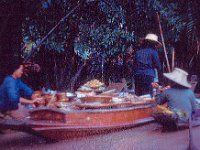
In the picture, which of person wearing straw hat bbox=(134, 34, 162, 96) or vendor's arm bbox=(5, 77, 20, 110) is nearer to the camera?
vendor's arm bbox=(5, 77, 20, 110)

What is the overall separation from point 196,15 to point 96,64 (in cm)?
398

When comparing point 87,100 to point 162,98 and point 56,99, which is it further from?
point 162,98

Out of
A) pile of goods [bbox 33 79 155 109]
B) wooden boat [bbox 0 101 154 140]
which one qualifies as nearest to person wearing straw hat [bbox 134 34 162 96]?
pile of goods [bbox 33 79 155 109]

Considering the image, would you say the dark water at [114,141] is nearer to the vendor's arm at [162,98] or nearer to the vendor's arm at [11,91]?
the vendor's arm at [162,98]

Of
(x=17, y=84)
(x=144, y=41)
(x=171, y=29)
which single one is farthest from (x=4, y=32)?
(x=171, y=29)

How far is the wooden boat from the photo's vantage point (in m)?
6.61

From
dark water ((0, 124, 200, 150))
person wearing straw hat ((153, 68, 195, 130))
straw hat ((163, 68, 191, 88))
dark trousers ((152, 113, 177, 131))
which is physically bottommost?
dark water ((0, 124, 200, 150))

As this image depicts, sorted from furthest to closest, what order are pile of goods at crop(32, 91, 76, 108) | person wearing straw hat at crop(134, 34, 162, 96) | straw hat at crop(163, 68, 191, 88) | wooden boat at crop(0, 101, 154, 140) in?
1. person wearing straw hat at crop(134, 34, 162, 96)
2. pile of goods at crop(32, 91, 76, 108)
3. straw hat at crop(163, 68, 191, 88)
4. wooden boat at crop(0, 101, 154, 140)

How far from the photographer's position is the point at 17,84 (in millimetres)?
7703

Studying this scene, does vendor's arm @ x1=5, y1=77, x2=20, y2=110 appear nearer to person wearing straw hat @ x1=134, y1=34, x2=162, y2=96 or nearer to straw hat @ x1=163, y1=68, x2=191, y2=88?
straw hat @ x1=163, y1=68, x2=191, y2=88

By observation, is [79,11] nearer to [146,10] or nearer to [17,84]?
[146,10]

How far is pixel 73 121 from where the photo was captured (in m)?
7.06

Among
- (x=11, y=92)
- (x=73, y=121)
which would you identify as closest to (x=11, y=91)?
(x=11, y=92)

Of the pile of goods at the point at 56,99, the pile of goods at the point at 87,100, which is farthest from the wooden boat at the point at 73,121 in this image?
the pile of goods at the point at 56,99
